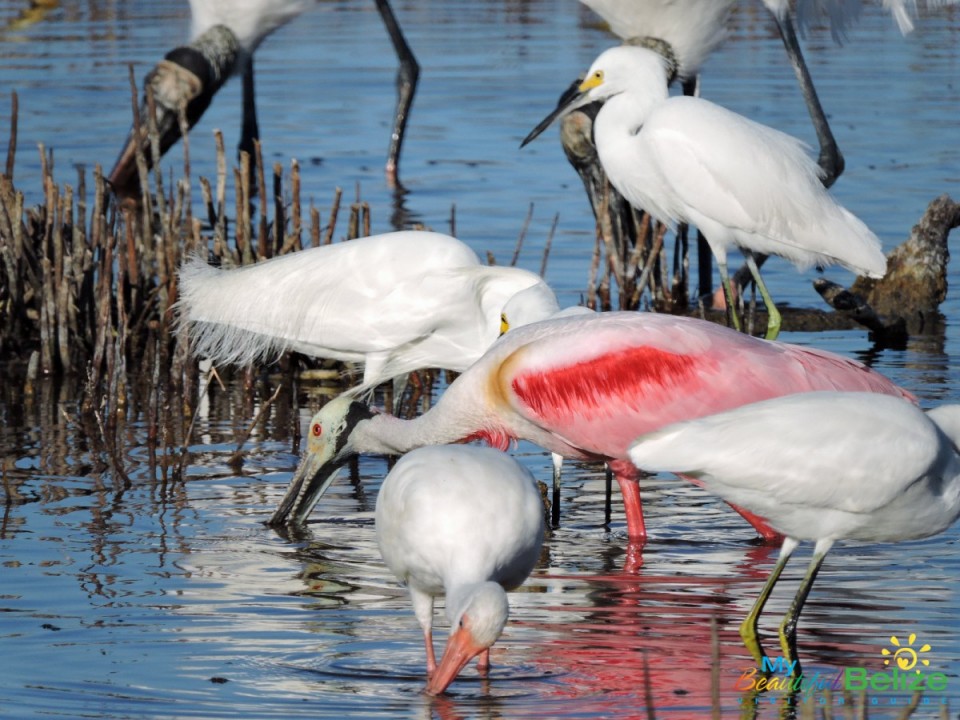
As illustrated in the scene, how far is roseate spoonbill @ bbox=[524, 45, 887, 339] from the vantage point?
346 inches

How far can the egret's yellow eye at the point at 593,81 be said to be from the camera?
9.31 meters

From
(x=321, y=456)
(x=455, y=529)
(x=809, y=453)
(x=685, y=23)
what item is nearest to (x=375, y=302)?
(x=321, y=456)

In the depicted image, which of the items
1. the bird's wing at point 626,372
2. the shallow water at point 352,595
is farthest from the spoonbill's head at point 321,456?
the bird's wing at point 626,372

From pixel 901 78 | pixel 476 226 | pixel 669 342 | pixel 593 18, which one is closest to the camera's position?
pixel 669 342

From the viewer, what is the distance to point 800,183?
887cm

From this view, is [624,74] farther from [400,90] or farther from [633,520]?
[400,90]

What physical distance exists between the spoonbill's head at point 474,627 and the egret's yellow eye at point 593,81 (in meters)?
4.89

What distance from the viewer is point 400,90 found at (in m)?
15.2

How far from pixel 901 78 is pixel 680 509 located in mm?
14321

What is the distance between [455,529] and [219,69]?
10944 mm

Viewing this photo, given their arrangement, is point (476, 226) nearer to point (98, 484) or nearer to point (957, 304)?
point (957, 304)

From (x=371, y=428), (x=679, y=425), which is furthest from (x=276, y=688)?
(x=371, y=428)

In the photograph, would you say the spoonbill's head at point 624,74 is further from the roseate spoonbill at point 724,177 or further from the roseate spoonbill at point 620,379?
the roseate spoonbill at point 620,379

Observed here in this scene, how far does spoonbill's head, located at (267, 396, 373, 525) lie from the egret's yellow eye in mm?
3000
